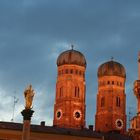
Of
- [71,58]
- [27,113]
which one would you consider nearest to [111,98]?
[71,58]

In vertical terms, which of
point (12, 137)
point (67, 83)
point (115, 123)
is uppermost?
point (67, 83)

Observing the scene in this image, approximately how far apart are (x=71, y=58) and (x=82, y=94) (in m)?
8.86

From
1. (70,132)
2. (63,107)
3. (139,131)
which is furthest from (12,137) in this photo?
(63,107)

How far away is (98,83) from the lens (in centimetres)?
13525

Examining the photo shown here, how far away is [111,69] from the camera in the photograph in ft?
433

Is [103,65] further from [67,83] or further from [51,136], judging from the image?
[51,136]

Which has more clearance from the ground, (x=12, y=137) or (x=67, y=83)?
(x=67, y=83)

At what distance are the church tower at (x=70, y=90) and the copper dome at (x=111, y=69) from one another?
16.1ft

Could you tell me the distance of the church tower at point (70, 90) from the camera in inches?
4998

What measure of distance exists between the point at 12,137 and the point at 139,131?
→ 61.9 ft

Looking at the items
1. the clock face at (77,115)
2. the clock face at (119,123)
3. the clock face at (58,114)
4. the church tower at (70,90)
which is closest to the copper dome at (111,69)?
the church tower at (70,90)

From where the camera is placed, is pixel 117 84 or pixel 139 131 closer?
pixel 139 131

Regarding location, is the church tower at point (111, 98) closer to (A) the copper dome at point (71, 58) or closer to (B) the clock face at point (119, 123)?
(B) the clock face at point (119, 123)

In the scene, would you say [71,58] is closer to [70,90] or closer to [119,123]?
[70,90]
